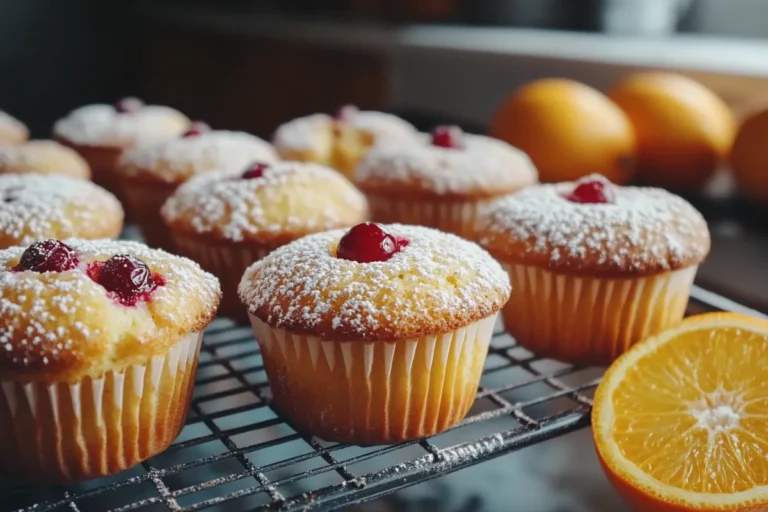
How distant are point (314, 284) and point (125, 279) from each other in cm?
28

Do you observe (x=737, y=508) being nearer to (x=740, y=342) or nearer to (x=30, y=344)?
(x=740, y=342)

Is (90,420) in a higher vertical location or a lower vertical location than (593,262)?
lower

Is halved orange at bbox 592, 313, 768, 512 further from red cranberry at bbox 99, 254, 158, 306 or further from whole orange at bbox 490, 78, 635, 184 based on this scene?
whole orange at bbox 490, 78, 635, 184

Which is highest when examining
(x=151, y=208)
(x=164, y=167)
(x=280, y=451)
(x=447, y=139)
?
(x=447, y=139)

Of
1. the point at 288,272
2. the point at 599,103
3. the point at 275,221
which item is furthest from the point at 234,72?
the point at 288,272

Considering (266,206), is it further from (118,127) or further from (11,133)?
(11,133)

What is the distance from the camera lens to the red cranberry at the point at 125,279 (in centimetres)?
116

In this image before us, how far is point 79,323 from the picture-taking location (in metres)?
1.09

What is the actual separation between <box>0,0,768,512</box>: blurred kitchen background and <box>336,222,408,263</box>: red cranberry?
47cm

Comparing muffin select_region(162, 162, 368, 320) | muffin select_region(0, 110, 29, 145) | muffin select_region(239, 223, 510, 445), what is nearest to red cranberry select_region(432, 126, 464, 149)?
muffin select_region(162, 162, 368, 320)

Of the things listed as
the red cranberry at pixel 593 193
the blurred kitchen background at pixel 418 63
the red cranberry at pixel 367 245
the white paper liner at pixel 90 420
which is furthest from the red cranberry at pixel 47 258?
the red cranberry at pixel 593 193

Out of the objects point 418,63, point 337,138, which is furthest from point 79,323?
point 418,63

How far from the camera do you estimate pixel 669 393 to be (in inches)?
47.9

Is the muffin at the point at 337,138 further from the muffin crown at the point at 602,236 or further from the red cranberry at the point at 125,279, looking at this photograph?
the red cranberry at the point at 125,279
